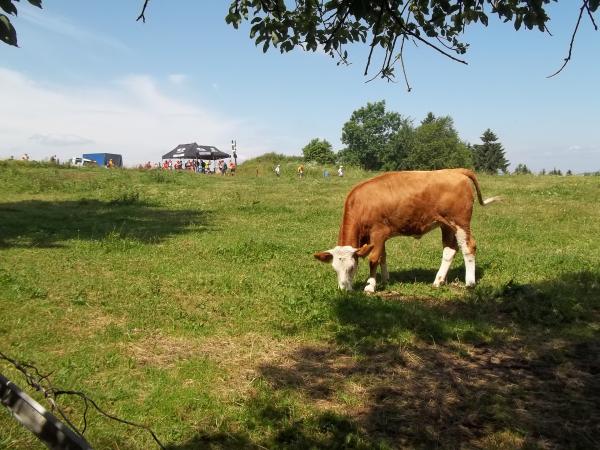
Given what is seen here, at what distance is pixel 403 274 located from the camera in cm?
1140

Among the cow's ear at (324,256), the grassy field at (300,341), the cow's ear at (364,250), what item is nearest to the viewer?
the grassy field at (300,341)

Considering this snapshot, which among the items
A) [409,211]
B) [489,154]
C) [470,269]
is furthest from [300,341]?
[489,154]

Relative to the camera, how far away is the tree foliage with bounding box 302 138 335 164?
128625 millimetres

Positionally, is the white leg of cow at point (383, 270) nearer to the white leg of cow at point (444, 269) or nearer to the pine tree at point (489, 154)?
the white leg of cow at point (444, 269)

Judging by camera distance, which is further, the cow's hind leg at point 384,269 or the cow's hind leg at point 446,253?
the cow's hind leg at point 384,269

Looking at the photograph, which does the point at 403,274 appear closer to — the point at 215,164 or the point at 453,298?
the point at 453,298

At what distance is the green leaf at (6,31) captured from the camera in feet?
8.96

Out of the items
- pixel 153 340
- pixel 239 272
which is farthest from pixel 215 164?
pixel 153 340

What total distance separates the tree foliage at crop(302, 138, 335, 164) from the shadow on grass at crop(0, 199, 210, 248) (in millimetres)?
105957

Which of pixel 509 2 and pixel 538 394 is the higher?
pixel 509 2

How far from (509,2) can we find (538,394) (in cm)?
403

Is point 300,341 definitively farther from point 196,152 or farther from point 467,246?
point 196,152

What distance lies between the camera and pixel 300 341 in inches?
287

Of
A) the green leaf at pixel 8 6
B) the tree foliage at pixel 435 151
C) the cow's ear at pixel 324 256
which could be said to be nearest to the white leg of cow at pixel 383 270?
the cow's ear at pixel 324 256
